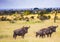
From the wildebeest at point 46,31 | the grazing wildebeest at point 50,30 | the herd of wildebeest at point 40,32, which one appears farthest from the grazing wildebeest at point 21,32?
the grazing wildebeest at point 50,30

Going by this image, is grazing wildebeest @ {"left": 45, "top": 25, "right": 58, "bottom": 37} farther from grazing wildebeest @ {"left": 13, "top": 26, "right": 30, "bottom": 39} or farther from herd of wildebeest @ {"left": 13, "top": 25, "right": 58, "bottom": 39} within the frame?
grazing wildebeest @ {"left": 13, "top": 26, "right": 30, "bottom": 39}

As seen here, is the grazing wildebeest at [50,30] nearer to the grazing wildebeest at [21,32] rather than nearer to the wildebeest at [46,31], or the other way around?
the wildebeest at [46,31]

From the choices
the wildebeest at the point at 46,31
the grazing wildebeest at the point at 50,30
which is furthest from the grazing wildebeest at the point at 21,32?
the grazing wildebeest at the point at 50,30

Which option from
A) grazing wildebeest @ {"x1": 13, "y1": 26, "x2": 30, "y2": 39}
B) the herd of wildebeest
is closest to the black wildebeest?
the herd of wildebeest

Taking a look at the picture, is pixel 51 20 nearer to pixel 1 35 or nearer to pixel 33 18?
pixel 33 18

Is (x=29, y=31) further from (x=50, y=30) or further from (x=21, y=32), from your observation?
(x=50, y=30)

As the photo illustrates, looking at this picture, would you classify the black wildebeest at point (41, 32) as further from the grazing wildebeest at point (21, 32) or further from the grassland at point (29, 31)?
the grazing wildebeest at point (21, 32)

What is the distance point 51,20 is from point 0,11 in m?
0.74

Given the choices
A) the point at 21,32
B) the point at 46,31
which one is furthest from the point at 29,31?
the point at 46,31

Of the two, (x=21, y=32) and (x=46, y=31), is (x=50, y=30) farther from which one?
(x=21, y=32)

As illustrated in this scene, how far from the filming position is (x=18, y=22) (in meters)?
Answer: 1.56

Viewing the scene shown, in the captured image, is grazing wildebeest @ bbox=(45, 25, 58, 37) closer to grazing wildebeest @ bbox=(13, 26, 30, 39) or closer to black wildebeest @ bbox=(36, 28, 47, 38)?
black wildebeest @ bbox=(36, 28, 47, 38)

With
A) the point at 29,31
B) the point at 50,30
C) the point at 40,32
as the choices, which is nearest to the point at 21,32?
the point at 29,31

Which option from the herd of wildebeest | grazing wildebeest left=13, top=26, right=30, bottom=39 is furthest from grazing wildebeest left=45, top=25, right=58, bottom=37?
grazing wildebeest left=13, top=26, right=30, bottom=39
